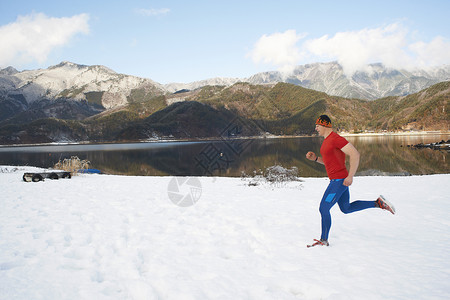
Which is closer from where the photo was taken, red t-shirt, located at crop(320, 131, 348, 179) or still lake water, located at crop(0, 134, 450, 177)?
red t-shirt, located at crop(320, 131, 348, 179)

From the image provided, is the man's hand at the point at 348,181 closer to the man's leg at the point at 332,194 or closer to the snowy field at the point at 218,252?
the man's leg at the point at 332,194

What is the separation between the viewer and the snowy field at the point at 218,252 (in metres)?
3.25

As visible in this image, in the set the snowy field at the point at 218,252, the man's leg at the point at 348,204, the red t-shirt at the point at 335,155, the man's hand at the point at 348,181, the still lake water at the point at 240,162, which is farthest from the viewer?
the still lake water at the point at 240,162

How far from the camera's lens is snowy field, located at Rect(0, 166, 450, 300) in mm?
3248

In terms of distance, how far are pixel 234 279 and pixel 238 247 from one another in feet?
3.88

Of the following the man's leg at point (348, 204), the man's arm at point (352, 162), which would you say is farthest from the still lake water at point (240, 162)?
the man's arm at point (352, 162)

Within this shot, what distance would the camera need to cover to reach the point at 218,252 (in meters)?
4.47

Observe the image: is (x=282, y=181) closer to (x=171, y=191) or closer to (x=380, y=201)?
(x=171, y=191)

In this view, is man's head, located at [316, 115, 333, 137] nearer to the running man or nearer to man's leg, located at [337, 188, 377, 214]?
the running man

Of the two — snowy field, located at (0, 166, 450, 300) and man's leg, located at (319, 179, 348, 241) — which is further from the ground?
man's leg, located at (319, 179, 348, 241)

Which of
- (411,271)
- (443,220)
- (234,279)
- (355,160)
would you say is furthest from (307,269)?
(443,220)

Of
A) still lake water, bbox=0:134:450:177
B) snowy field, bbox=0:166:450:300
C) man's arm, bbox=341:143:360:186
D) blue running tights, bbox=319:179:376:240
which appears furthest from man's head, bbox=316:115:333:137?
still lake water, bbox=0:134:450:177

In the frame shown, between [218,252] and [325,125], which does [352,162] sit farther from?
[218,252]

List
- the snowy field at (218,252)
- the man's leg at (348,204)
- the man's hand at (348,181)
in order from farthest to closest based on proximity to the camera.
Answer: the man's leg at (348,204)
the man's hand at (348,181)
the snowy field at (218,252)
